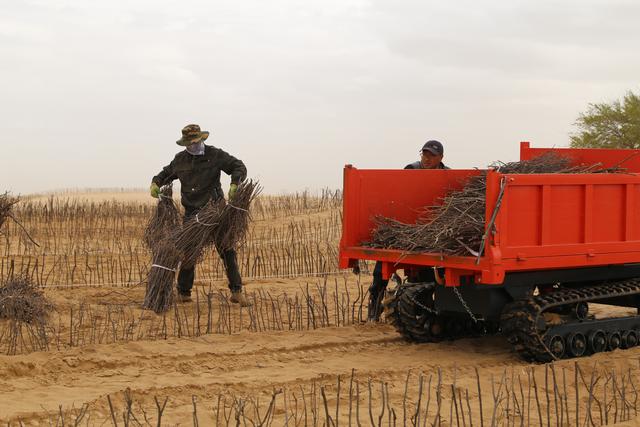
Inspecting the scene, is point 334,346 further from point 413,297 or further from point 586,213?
point 586,213

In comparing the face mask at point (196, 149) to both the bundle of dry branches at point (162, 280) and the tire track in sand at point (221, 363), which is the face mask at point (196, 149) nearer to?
the bundle of dry branches at point (162, 280)

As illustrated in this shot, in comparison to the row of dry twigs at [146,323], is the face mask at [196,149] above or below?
above

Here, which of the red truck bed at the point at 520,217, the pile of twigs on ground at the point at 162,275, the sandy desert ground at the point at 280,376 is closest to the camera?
the sandy desert ground at the point at 280,376

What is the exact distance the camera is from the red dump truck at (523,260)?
666 cm

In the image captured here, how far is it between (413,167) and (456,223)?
1.69 metres

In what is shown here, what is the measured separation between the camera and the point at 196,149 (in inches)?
376

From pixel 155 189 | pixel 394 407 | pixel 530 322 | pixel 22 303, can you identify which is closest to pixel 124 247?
pixel 155 189

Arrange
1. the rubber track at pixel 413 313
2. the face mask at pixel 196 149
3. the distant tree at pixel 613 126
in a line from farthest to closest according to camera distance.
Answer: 1. the distant tree at pixel 613 126
2. the face mask at pixel 196 149
3. the rubber track at pixel 413 313

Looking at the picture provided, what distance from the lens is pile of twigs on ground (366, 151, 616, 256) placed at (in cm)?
683

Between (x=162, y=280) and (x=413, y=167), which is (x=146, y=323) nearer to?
(x=162, y=280)

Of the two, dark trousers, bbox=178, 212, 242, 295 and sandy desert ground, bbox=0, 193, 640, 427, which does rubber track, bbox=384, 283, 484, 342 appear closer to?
sandy desert ground, bbox=0, 193, 640, 427

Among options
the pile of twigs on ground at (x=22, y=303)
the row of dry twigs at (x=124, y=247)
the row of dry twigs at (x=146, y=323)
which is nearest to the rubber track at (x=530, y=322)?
the row of dry twigs at (x=146, y=323)

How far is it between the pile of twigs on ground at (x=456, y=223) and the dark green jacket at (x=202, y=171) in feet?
8.21

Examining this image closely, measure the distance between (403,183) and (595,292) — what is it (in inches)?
70.9
